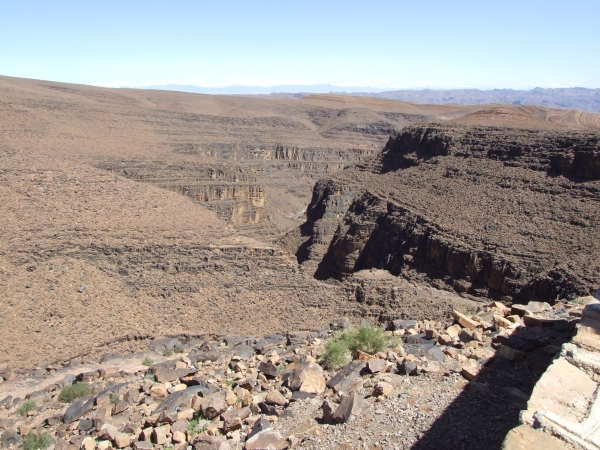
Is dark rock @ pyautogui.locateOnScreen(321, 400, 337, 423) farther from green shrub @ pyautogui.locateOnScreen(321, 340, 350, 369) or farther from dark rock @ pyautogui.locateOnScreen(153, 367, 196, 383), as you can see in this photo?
dark rock @ pyautogui.locateOnScreen(153, 367, 196, 383)

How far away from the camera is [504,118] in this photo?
151 feet

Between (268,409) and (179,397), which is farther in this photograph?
(179,397)

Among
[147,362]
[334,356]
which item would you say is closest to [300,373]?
[334,356]

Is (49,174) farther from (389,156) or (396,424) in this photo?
(389,156)

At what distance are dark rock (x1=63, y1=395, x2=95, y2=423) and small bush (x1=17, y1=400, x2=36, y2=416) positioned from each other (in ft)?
4.82

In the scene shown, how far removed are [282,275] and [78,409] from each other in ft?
36.8

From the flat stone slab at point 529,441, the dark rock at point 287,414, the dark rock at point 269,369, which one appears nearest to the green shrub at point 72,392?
the dark rock at point 269,369

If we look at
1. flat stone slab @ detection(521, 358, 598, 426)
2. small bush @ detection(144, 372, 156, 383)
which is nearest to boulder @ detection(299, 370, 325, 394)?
small bush @ detection(144, 372, 156, 383)

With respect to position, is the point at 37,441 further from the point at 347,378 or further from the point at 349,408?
the point at 349,408

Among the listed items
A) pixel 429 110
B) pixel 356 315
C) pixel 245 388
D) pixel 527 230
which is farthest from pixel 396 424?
pixel 429 110

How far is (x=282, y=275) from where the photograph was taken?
82.8 feet

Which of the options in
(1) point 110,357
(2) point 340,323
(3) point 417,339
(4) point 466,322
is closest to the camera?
(4) point 466,322

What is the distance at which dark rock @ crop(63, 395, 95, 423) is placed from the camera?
15.6 meters

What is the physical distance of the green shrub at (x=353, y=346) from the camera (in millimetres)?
16500
